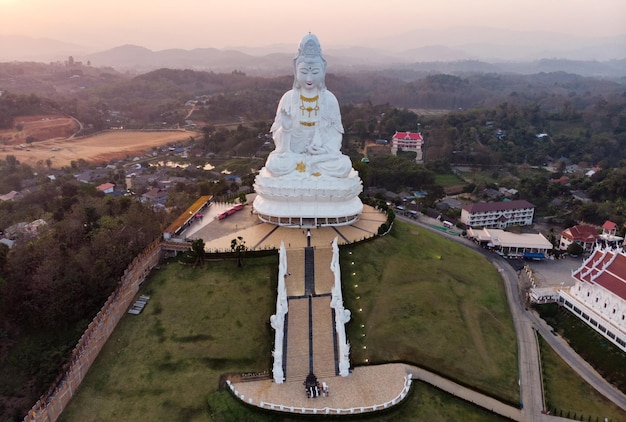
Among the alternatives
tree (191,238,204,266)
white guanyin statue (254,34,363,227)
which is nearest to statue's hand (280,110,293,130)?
white guanyin statue (254,34,363,227)

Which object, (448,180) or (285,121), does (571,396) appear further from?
(448,180)

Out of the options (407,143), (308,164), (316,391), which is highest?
(308,164)

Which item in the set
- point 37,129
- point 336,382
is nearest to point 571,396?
point 336,382

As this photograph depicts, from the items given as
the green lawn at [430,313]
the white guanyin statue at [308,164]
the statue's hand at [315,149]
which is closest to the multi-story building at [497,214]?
the green lawn at [430,313]

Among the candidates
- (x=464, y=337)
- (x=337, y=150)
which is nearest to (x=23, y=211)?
(x=337, y=150)

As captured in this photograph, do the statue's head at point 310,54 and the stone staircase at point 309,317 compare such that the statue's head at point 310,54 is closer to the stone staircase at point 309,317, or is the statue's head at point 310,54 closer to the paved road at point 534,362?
the stone staircase at point 309,317

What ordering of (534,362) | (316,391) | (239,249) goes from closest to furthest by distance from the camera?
1. (316,391)
2. (534,362)
3. (239,249)

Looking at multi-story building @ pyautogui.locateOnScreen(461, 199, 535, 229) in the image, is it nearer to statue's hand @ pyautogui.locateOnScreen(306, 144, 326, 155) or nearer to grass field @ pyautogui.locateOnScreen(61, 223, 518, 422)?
grass field @ pyautogui.locateOnScreen(61, 223, 518, 422)
